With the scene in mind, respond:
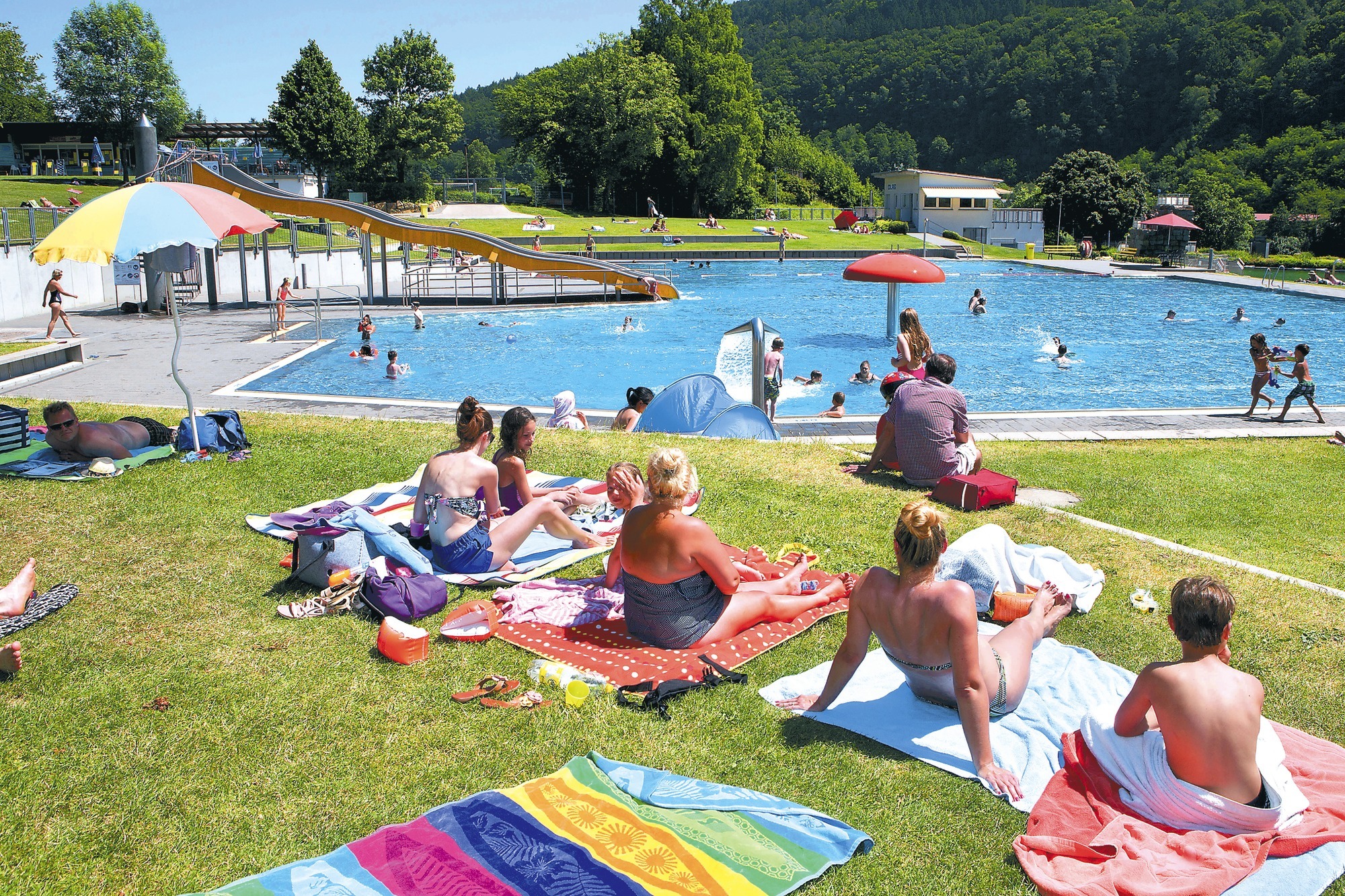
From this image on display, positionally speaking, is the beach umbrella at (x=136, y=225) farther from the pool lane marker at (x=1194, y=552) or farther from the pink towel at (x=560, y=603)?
the pool lane marker at (x=1194, y=552)

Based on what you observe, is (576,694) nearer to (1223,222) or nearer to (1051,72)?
(1223,222)

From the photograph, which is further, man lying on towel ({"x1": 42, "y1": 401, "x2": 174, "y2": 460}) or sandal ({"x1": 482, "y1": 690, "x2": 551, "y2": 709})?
man lying on towel ({"x1": 42, "y1": 401, "x2": 174, "y2": 460})

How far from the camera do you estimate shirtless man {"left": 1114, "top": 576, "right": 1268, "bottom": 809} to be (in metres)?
3.39

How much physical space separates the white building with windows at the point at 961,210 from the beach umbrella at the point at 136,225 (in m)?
55.4

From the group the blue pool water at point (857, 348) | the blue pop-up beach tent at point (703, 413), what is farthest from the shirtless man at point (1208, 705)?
the blue pool water at point (857, 348)

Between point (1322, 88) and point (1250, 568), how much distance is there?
329ft

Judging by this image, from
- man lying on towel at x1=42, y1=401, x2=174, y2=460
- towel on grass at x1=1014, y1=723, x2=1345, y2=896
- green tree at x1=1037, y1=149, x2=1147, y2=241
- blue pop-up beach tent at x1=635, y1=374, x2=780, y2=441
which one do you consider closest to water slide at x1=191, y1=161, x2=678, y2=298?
blue pop-up beach tent at x1=635, y1=374, x2=780, y2=441

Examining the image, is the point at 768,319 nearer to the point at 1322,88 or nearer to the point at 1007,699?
the point at 1007,699

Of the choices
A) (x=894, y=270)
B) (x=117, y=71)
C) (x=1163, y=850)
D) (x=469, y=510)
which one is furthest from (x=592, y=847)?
(x=117, y=71)

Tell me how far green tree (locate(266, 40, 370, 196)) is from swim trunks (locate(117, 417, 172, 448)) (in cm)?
5911

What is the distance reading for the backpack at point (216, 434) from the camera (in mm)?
8680

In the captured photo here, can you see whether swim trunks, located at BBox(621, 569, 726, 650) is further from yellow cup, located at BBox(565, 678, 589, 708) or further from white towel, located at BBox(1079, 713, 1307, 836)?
white towel, located at BBox(1079, 713, 1307, 836)

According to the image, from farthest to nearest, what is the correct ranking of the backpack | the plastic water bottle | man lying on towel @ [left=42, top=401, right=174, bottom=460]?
the backpack < man lying on towel @ [left=42, top=401, right=174, bottom=460] < the plastic water bottle

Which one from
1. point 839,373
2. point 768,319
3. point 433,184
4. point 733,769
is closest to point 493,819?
point 733,769
